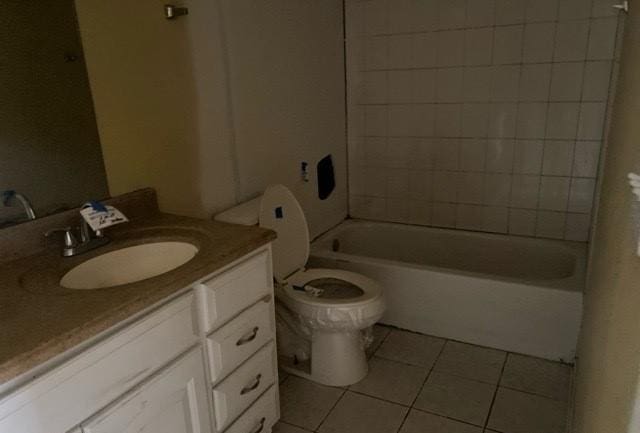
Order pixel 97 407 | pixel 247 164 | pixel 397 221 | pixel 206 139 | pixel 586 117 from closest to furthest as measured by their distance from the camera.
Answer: pixel 97 407 → pixel 206 139 → pixel 247 164 → pixel 586 117 → pixel 397 221

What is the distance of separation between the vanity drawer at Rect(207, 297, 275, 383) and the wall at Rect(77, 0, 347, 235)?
0.56m

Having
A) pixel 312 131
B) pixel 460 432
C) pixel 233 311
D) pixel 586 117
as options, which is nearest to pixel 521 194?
pixel 586 117

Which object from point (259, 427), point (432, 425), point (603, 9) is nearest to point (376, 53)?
point (603, 9)

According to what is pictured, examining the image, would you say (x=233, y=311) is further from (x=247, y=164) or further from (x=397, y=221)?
(x=397, y=221)

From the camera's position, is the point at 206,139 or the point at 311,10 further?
the point at 311,10

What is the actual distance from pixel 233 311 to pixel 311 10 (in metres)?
1.73

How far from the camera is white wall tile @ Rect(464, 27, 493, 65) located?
98.0 inches

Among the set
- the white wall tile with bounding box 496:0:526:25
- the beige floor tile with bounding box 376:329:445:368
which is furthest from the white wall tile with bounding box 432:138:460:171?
the beige floor tile with bounding box 376:329:445:368

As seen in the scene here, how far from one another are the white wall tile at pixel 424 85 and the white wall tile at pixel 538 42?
1.62 feet

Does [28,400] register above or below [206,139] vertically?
below

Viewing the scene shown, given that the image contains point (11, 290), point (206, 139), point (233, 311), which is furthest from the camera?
point (206, 139)

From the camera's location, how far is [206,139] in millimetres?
1836

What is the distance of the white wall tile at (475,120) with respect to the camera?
2.60 metres

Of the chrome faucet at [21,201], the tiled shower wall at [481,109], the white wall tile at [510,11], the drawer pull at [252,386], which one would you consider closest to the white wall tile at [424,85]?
the tiled shower wall at [481,109]
